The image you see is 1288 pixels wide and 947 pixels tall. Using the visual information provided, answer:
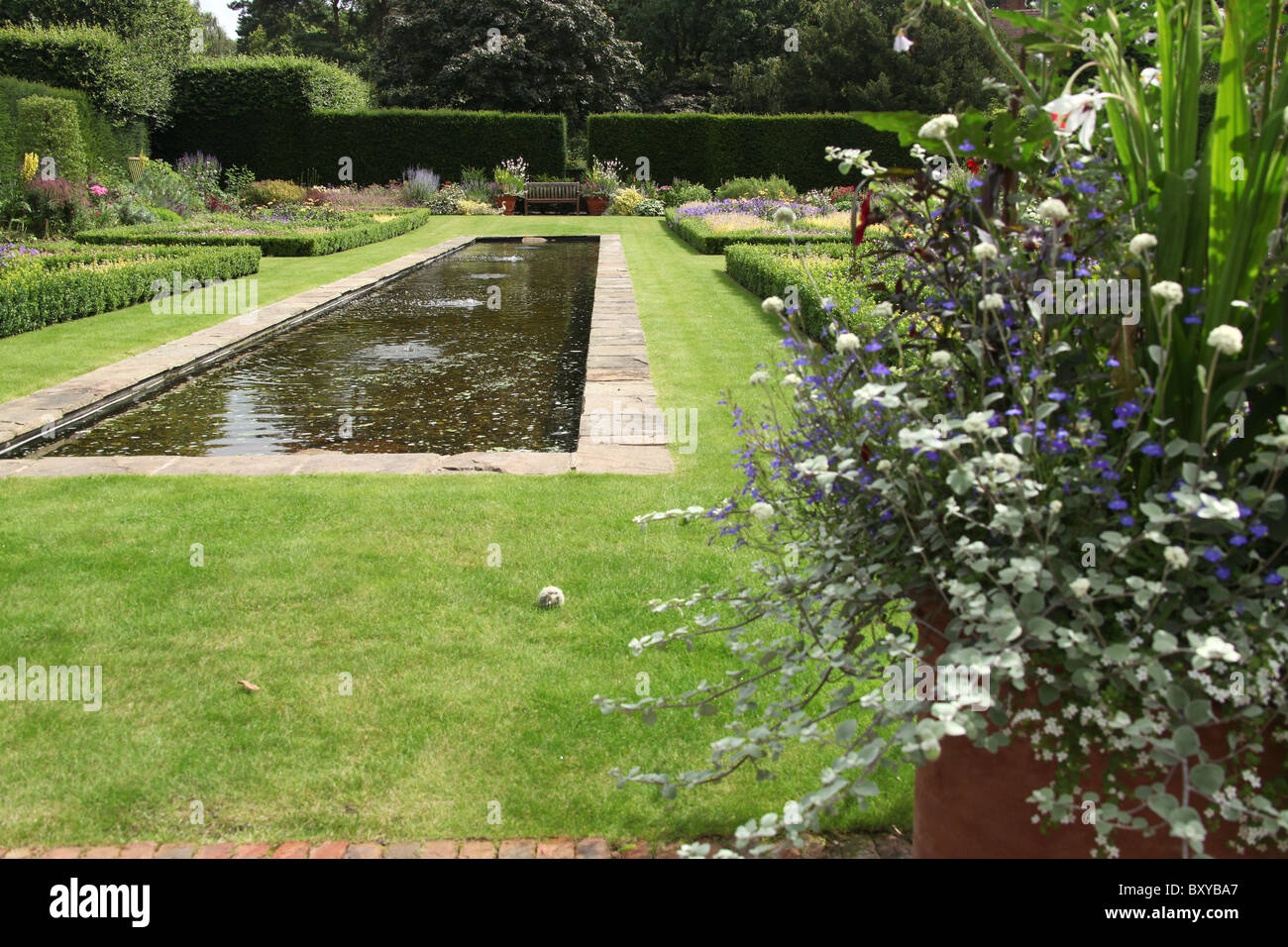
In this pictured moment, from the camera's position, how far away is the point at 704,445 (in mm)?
5602

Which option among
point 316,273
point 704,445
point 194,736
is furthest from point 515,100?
point 194,736

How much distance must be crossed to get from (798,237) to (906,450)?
1296 cm

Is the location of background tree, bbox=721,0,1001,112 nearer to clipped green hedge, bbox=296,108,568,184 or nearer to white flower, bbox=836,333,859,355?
clipped green hedge, bbox=296,108,568,184

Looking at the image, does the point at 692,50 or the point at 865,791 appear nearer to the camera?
the point at 865,791

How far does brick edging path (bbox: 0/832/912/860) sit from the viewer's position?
89.4 inches

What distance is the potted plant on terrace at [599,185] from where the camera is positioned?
25844mm

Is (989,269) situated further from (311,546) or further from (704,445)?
(704,445)

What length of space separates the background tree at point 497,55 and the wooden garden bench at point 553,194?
8.33 metres

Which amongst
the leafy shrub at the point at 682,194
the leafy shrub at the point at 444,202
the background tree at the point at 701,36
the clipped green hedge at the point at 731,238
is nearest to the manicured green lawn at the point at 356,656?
the clipped green hedge at the point at 731,238

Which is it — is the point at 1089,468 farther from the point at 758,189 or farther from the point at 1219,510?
the point at 758,189

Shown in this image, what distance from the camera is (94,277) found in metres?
10.3

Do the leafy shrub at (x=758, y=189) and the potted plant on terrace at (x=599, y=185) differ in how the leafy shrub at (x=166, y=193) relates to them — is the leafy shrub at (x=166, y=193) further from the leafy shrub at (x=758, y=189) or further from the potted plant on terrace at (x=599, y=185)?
the leafy shrub at (x=758, y=189)

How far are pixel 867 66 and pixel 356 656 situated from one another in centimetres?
3380

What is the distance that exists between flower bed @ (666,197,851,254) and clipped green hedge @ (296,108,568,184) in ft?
20.6
